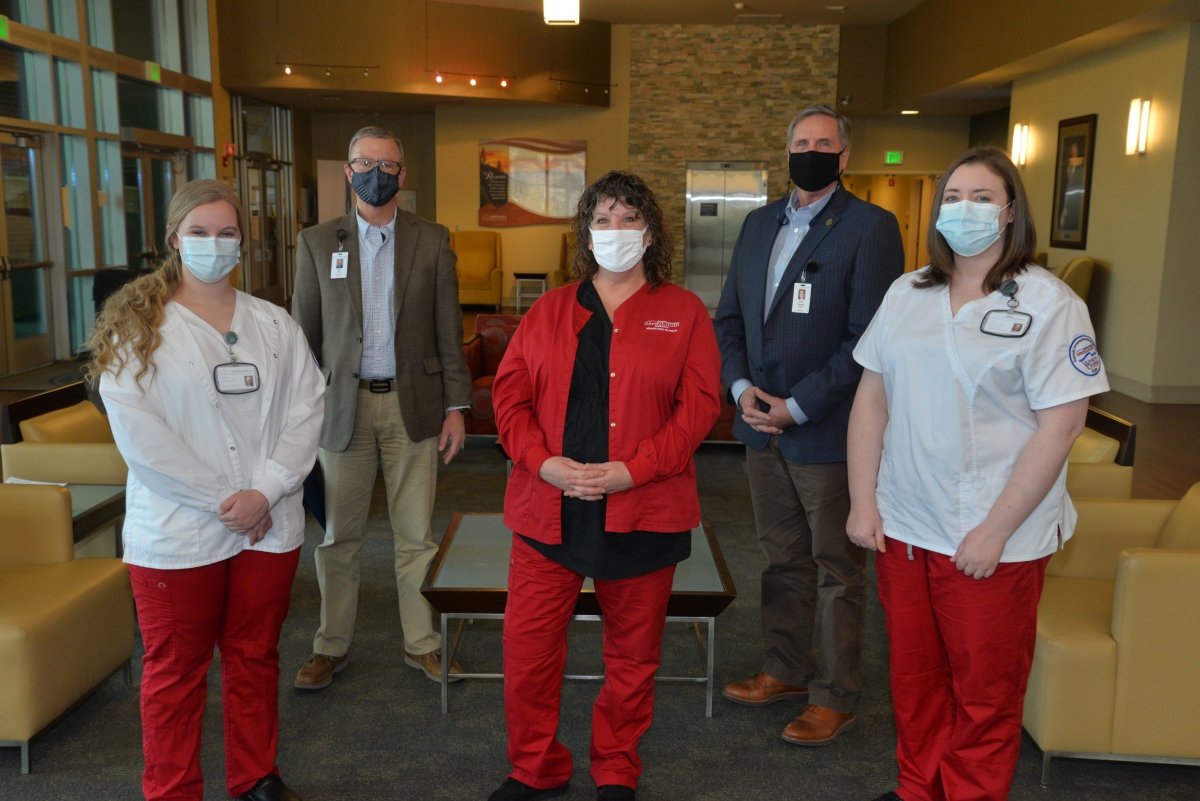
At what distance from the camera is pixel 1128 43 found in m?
8.34

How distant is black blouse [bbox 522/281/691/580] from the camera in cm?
228

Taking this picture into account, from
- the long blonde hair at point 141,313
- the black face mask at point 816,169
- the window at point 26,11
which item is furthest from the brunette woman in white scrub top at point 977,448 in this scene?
the window at point 26,11

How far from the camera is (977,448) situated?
6.66 feet

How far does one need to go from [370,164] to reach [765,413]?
142 centimetres

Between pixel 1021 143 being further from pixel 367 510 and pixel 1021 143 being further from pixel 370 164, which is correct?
pixel 367 510

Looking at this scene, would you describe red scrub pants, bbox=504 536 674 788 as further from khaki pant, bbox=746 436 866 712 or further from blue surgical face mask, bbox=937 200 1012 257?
blue surgical face mask, bbox=937 200 1012 257

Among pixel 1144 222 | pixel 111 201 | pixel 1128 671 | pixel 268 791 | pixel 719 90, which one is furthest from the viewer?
pixel 719 90

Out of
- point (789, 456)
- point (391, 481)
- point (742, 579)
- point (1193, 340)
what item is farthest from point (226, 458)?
point (1193, 340)

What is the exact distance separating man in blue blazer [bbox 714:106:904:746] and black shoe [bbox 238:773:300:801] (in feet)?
4.66

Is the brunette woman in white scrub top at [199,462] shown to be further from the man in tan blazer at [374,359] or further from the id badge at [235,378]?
the man in tan blazer at [374,359]

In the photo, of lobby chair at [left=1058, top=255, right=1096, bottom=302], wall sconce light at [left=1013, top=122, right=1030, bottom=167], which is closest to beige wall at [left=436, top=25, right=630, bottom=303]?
wall sconce light at [left=1013, top=122, right=1030, bottom=167]

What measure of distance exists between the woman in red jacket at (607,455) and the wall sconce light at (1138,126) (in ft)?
24.6

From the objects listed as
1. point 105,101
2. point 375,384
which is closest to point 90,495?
point 375,384

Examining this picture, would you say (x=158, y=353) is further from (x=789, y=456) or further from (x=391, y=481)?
(x=789, y=456)
